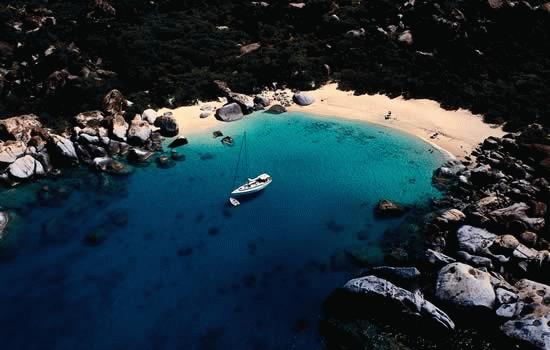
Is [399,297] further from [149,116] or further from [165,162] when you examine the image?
[149,116]

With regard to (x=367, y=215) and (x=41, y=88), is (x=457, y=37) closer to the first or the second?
(x=367, y=215)

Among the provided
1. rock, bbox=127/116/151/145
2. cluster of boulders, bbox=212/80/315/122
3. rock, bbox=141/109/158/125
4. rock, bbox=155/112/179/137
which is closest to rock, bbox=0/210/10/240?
rock, bbox=127/116/151/145

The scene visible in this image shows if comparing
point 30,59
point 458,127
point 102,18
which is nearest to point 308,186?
point 458,127

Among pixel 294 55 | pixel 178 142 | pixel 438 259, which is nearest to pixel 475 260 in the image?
pixel 438 259

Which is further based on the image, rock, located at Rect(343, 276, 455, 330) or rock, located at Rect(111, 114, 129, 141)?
rock, located at Rect(111, 114, 129, 141)

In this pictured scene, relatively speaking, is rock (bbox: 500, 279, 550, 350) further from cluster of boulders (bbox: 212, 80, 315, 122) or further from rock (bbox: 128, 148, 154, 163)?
rock (bbox: 128, 148, 154, 163)

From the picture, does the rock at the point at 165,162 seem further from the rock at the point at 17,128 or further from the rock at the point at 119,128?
the rock at the point at 17,128
